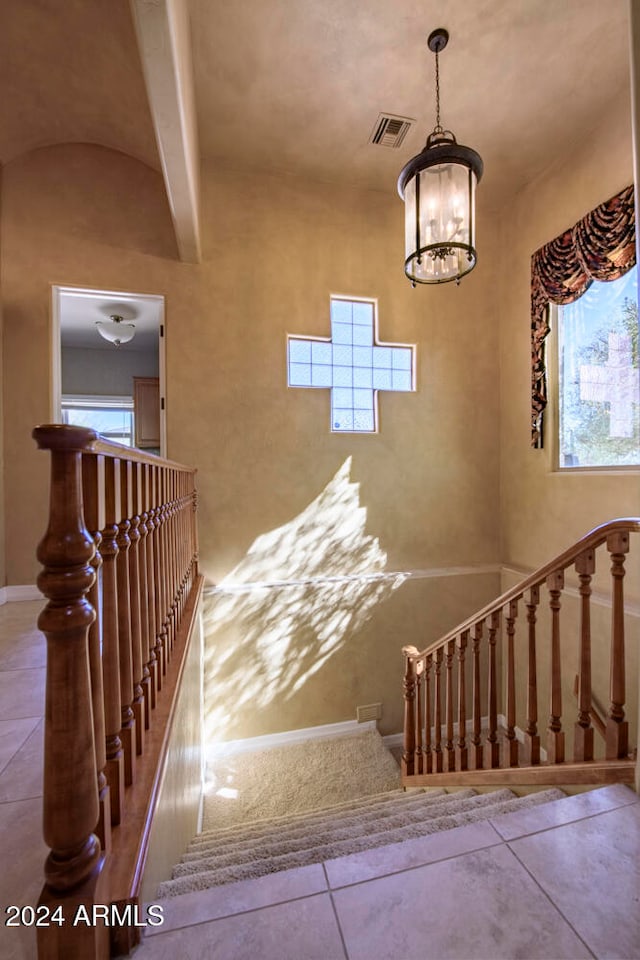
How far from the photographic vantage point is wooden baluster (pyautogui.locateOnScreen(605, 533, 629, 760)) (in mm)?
1443

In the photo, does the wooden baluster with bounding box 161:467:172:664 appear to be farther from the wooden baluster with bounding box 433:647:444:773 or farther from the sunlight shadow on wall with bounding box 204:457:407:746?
the sunlight shadow on wall with bounding box 204:457:407:746

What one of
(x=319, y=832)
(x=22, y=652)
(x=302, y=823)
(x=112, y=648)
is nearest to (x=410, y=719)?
(x=302, y=823)

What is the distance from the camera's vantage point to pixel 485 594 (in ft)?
12.3

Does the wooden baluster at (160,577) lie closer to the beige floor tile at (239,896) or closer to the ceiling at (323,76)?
the beige floor tile at (239,896)

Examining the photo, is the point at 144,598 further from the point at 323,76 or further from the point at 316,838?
the point at 323,76

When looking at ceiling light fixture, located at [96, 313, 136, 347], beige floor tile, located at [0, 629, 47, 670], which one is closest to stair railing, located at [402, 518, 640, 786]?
beige floor tile, located at [0, 629, 47, 670]

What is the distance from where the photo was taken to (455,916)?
89 centimetres

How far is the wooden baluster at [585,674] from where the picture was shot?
1528 mm

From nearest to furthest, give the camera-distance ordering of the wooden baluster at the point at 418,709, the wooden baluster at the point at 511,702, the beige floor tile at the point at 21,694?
the beige floor tile at the point at 21,694 < the wooden baluster at the point at 511,702 < the wooden baluster at the point at 418,709

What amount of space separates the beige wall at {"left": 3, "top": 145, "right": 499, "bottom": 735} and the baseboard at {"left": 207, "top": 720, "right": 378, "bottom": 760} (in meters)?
0.10

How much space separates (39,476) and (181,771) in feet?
7.65

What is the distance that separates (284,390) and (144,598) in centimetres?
247

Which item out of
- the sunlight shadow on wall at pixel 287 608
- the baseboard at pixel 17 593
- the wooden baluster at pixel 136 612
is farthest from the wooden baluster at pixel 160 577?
the baseboard at pixel 17 593

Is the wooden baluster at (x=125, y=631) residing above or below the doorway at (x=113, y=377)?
below
